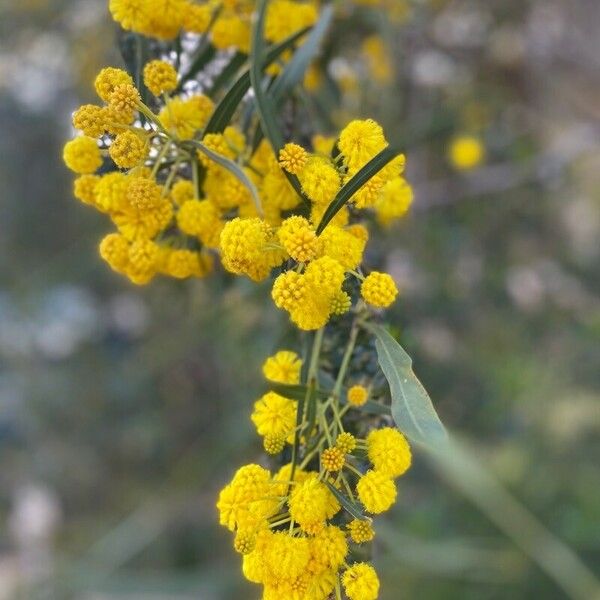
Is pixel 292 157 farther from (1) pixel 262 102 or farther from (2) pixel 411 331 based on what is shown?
(2) pixel 411 331

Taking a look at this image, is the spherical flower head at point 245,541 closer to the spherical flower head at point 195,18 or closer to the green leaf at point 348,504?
the green leaf at point 348,504

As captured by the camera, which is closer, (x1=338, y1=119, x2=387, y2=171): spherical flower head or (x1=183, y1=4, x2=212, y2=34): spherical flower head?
(x1=338, y1=119, x2=387, y2=171): spherical flower head

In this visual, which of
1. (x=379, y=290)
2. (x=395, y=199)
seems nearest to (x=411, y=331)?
(x=395, y=199)

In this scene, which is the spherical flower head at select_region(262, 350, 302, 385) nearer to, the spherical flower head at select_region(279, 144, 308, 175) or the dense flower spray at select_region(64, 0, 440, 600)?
the dense flower spray at select_region(64, 0, 440, 600)

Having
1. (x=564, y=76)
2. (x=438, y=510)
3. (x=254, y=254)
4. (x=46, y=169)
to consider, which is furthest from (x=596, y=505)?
(x=46, y=169)

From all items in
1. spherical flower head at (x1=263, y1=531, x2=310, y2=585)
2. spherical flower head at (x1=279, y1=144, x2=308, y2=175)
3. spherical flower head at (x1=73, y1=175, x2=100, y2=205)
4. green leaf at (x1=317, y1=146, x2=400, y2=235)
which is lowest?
spherical flower head at (x1=263, y1=531, x2=310, y2=585)

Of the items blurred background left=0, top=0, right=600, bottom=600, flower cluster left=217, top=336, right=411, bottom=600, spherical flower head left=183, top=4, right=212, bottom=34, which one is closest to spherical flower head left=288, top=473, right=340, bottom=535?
flower cluster left=217, top=336, right=411, bottom=600

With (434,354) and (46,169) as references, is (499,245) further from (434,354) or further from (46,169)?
(46,169)
